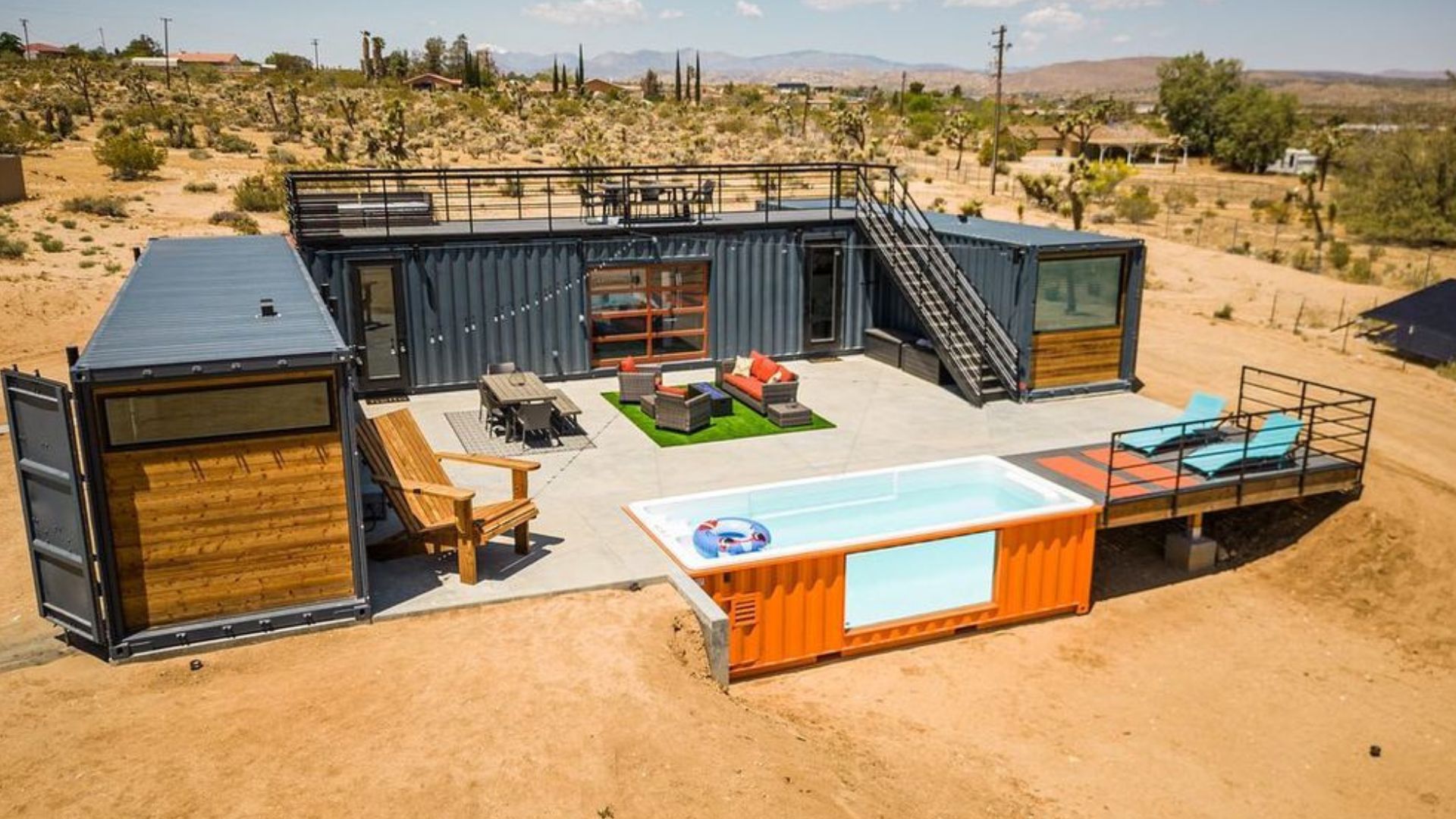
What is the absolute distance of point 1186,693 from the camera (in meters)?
11.9

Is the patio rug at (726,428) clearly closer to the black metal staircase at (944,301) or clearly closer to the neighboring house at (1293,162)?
the black metal staircase at (944,301)

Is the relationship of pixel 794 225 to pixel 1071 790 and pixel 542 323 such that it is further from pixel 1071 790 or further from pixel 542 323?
pixel 1071 790

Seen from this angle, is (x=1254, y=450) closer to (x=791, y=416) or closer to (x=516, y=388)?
(x=791, y=416)

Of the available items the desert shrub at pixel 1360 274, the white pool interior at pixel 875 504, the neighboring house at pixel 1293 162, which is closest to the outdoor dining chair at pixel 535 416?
the white pool interior at pixel 875 504

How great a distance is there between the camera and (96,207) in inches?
1361

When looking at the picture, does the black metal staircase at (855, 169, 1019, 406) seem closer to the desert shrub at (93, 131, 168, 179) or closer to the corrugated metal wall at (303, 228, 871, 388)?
the corrugated metal wall at (303, 228, 871, 388)

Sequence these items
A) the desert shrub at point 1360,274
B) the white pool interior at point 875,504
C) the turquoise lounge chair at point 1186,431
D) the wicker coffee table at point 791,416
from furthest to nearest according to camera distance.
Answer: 1. the desert shrub at point 1360,274
2. the wicker coffee table at point 791,416
3. the turquoise lounge chair at point 1186,431
4. the white pool interior at point 875,504

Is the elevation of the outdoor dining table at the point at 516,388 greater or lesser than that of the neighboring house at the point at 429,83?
lesser

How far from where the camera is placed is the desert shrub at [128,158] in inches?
1602

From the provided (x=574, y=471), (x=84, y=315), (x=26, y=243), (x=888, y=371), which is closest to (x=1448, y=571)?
(x=888, y=371)

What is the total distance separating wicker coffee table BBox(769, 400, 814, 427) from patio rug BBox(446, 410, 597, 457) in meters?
3.10

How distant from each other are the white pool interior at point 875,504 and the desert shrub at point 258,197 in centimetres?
2861

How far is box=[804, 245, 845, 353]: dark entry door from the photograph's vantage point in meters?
21.8

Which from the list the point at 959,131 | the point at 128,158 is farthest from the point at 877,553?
the point at 959,131
